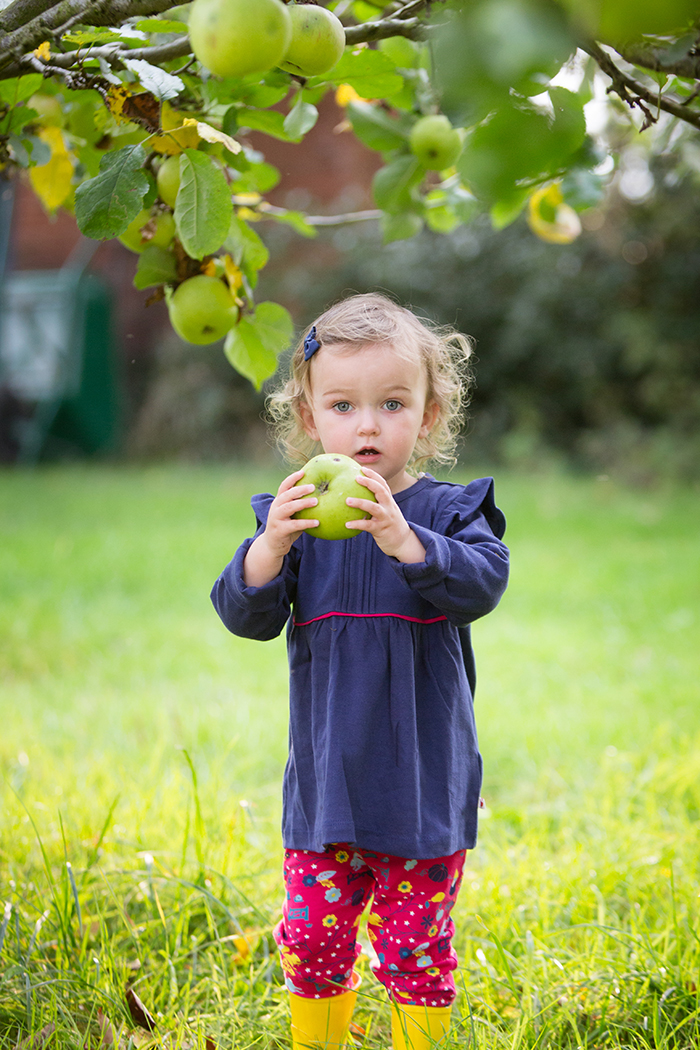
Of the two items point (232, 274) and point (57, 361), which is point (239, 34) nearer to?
point (232, 274)

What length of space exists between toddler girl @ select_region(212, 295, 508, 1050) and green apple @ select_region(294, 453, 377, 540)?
0.24 feet

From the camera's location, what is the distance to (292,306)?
867 centimetres

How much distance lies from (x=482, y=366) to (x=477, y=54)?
772cm

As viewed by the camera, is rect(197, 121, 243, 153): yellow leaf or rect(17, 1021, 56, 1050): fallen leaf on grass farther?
rect(17, 1021, 56, 1050): fallen leaf on grass

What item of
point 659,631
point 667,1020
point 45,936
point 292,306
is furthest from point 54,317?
point 667,1020

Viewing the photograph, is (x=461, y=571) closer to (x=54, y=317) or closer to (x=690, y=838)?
(x=690, y=838)

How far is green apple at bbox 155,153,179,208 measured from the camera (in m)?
1.21

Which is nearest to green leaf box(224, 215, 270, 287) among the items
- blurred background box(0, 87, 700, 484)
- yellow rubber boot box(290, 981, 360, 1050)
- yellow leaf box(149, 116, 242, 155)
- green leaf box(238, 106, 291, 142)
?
green leaf box(238, 106, 291, 142)

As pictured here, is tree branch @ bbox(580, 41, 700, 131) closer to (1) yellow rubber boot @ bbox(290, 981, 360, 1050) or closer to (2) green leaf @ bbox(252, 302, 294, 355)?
(2) green leaf @ bbox(252, 302, 294, 355)

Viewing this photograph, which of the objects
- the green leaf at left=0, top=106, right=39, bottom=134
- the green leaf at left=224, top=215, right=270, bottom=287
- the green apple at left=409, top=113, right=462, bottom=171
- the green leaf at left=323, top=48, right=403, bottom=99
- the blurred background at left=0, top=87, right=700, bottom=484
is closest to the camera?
the green leaf at left=323, top=48, right=403, bottom=99

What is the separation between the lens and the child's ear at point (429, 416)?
4.64 feet

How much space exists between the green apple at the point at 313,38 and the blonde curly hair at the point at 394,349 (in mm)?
383

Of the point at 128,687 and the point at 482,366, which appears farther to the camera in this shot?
the point at 482,366

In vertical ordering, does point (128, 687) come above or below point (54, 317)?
below
